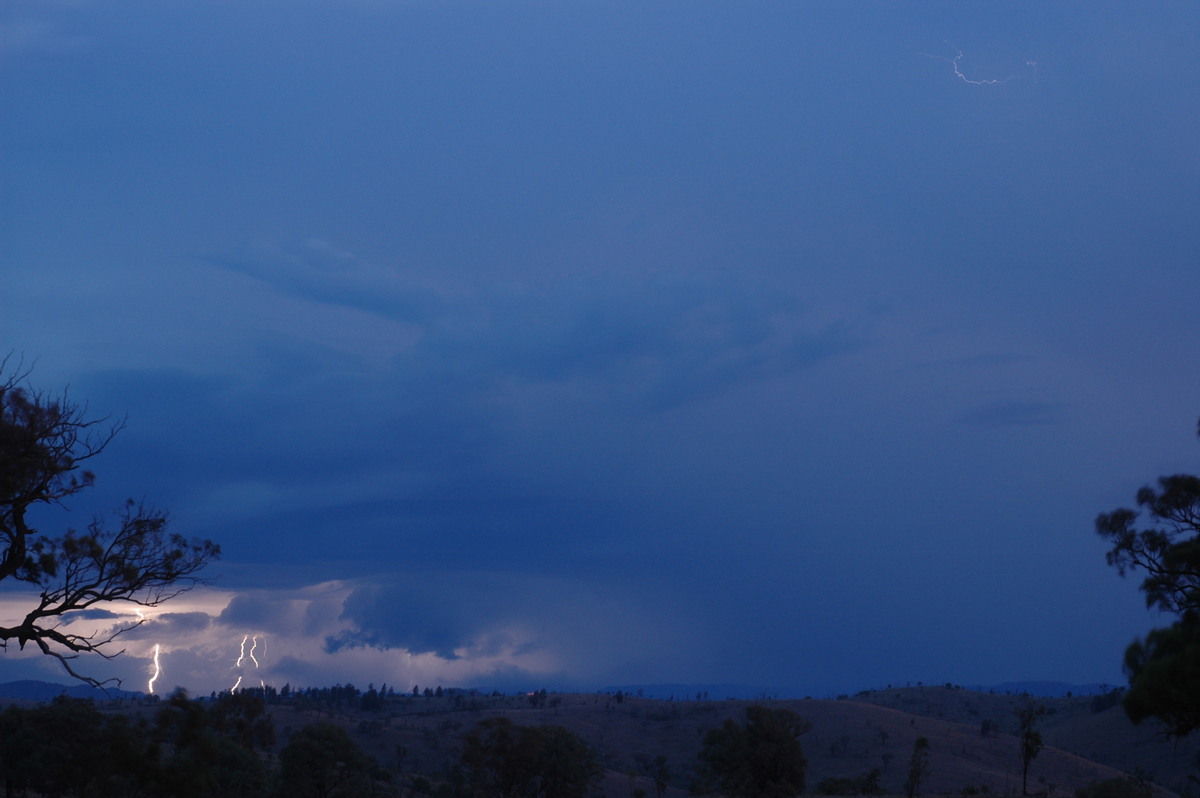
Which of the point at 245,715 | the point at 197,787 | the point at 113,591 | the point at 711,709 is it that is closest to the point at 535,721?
the point at 711,709

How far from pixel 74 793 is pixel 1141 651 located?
3684 cm

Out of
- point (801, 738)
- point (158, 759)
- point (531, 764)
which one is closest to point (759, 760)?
point (531, 764)

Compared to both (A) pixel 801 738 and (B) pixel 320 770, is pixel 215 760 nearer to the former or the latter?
(B) pixel 320 770

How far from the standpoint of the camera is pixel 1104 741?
8994 cm

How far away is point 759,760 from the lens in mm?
47281

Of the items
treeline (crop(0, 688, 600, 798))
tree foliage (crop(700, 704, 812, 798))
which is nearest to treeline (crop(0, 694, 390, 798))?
treeline (crop(0, 688, 600, 798))

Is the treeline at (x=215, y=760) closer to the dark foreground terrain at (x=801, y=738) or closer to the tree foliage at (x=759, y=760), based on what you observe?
the dark foreground terrain at (x=801, y=738)

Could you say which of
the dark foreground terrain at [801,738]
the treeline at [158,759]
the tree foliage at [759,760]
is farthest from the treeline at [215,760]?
the tree foliage at [759,760]

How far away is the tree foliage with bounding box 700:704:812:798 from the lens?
155ft

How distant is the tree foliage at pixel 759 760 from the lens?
155ft

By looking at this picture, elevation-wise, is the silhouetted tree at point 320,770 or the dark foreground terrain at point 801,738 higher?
the silhouetted tree at point 320,770

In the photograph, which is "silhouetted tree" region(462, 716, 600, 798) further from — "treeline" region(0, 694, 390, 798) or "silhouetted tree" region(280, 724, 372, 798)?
"silhouetted tree" region(280, 724, 372, 798)

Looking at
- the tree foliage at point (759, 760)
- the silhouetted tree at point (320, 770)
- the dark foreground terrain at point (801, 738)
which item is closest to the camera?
the silhouetted tree at point (320, 770)

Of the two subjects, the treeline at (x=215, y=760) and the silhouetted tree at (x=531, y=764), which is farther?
the silhouetted tree at (x=531, y=764)
